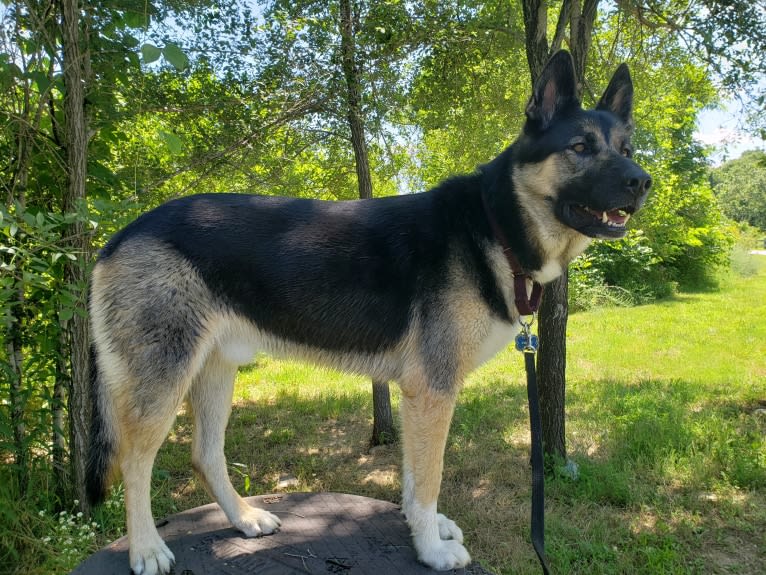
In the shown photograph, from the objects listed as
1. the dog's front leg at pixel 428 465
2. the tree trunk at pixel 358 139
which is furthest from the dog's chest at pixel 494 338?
the tree trunk at pixel 358 139

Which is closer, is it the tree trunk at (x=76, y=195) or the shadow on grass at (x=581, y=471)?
the tree trunk at (x=76, y=195)

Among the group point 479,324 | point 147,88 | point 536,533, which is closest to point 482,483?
point 536,533

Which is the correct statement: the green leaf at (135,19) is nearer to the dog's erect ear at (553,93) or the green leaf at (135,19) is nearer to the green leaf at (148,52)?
the green leaf at (148,52)

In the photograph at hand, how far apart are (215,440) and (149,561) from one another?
0.64 m

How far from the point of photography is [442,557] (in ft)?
8.41

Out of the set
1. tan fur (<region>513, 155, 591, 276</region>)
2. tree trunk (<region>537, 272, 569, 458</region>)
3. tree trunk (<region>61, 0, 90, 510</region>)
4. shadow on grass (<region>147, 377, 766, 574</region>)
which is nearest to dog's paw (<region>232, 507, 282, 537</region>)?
tree trunk (<region>61, 0, 90, 510</region>)

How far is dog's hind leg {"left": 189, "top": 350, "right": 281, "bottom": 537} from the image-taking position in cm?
288

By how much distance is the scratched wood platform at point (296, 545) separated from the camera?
2541 mm

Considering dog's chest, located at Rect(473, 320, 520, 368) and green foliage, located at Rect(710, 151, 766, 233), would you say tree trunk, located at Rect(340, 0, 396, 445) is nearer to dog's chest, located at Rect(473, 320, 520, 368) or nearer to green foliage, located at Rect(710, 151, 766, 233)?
dog's chest, located at Rect(473, 320, 520, 368)

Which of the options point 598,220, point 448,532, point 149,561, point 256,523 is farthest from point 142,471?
point 598,220

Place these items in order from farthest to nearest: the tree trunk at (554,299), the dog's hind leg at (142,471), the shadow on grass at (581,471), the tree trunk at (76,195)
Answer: the tree trunk at (554,299) → the shadow on grass at (581,471) → the tree trunk at (76,195) → the dog's hind leg at (142,471)

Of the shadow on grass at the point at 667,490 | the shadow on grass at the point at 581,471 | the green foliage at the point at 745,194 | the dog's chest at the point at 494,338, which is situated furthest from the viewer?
the green foliage at the point at 745,194

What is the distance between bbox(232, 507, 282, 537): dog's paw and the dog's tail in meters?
0.76

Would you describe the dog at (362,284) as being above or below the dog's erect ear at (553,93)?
below
